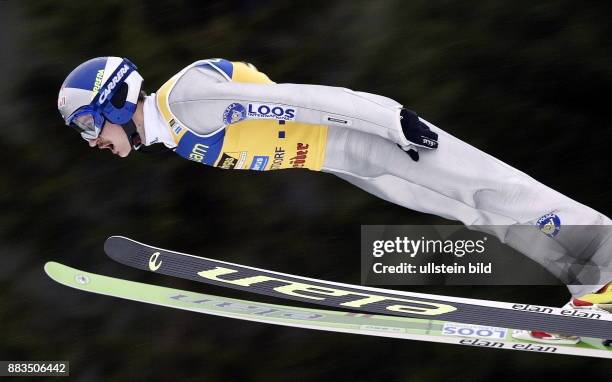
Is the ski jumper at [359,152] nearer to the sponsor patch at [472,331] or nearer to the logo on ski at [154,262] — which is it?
the sponsor patch at [472,331]

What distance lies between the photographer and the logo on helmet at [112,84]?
2996 mm

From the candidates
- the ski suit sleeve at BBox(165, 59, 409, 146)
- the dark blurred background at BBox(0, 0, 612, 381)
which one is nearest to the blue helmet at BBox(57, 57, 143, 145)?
the ski suit sleeve at BBox(165, 59, 409, 146)

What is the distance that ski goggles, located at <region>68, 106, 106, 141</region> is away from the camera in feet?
9.89

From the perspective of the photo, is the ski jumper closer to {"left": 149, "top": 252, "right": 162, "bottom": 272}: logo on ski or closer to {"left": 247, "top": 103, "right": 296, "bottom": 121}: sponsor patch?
{"left": 247, "top": 103, "right": 296, "bottom": 121}: sponsor patch

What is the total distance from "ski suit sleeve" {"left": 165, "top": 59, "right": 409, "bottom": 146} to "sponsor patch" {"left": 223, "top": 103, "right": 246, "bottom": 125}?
0.01 metres

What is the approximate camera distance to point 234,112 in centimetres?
295

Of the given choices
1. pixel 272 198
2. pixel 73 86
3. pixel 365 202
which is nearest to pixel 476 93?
pixel 365 202

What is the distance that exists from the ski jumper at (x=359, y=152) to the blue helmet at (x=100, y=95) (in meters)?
0.08

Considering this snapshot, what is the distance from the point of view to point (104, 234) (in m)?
4.49

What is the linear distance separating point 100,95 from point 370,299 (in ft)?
4.47

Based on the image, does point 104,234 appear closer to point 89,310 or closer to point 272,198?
point 89,310

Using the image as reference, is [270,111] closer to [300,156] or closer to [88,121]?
[300,156]

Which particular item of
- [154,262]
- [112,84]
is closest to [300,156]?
[112,84]

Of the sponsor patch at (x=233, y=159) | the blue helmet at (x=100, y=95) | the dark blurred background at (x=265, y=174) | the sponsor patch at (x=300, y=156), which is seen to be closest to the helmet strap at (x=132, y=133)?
the blue helmet at (x=100, y=95)
